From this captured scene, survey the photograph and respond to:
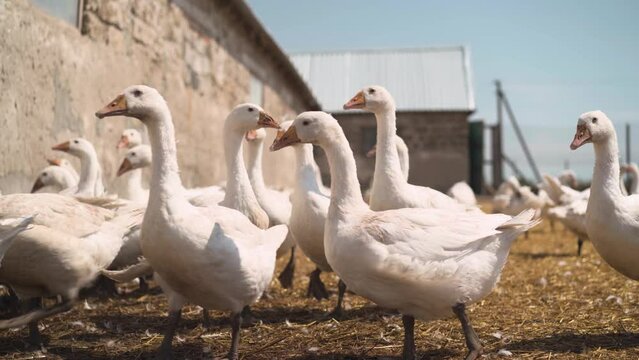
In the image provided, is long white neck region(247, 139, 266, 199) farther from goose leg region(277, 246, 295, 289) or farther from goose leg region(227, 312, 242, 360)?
goose leg region(227, 312, 242, 360)

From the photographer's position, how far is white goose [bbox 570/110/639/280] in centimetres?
387

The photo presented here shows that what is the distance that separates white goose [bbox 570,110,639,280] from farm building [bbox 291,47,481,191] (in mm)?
20932

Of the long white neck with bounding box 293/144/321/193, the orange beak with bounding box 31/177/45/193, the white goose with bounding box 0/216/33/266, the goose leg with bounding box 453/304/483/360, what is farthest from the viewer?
the orange beak with bounding box 31/177/45/193

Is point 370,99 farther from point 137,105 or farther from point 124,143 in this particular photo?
point 124,143

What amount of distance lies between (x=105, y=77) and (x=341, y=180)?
4.23 meters

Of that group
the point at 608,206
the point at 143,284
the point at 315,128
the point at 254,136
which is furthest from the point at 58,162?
the point at 608,206

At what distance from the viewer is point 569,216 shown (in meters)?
8.56

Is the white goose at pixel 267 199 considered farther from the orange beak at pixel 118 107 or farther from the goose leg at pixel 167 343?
the orange beak at pixel 118 107

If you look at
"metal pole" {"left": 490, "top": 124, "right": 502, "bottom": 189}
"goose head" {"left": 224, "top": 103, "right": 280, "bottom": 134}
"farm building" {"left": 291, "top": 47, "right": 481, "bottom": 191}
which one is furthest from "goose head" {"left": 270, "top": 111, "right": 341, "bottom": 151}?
"metal pole" {"left": 490, "top": 124, "right": 502, "bottom": 189}

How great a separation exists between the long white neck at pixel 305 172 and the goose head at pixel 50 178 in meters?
2.36

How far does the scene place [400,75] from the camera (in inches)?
1131

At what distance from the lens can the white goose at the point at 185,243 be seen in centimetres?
314

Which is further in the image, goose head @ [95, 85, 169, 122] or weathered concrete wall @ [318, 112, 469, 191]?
weathered concrete wall @ [318, 112, 469, 191]

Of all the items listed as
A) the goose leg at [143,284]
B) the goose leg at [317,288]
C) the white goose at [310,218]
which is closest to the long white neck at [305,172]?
the white goose at [310,218]
